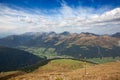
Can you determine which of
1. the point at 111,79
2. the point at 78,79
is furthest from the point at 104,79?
the point at 78,79

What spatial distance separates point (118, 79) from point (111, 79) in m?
2.62

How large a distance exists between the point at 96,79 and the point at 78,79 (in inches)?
228

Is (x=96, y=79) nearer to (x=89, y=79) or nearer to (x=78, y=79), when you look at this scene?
(x=89, y=79)

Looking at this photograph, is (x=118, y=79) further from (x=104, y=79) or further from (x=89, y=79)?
(x=89, y=79)

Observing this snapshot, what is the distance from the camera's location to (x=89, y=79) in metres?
53.8

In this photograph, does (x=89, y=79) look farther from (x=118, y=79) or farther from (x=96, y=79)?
(x=118, y=79)

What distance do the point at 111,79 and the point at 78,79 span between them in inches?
383

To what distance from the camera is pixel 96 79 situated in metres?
53.0

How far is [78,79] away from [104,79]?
7.85 metres

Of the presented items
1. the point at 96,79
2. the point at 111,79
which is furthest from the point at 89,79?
the point at 111,79

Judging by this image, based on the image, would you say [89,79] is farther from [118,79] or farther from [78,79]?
[118,79]

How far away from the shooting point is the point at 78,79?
56.1m

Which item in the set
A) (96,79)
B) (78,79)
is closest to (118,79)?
(96,79)

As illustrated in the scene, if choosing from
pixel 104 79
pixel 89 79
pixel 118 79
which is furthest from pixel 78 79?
pixel 118 79
